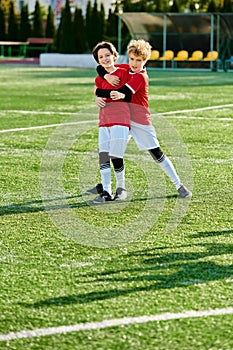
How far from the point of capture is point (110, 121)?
6770 mm

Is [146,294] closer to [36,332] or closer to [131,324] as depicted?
[131,324]

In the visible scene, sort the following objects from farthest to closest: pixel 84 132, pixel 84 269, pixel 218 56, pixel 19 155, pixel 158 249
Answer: pixel 218 56 → pixel 84 132 → pixel 19 155 → pixel 158 249 → pixel 84 269

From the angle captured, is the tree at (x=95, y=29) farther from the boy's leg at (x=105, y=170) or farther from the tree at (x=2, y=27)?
the boy's leg at (x=105, y=170)

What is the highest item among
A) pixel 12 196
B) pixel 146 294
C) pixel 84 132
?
pixel 146 294

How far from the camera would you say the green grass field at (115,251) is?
3811 millimetres

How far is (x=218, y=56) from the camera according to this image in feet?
105

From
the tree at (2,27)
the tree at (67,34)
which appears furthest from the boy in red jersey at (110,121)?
the tree at (2,27)

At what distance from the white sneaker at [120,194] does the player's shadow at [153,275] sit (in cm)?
174

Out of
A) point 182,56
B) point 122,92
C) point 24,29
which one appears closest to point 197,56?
point 182,56

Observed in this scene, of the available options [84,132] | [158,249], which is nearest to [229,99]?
[84,132]

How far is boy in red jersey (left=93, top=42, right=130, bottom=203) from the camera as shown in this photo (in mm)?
6723

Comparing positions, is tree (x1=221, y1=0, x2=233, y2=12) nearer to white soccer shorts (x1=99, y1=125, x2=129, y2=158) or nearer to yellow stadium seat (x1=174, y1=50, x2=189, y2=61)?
yellow stadium seat (x1=174, y1=50, x2=189, y2=61)

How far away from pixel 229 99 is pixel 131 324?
46.2 ft

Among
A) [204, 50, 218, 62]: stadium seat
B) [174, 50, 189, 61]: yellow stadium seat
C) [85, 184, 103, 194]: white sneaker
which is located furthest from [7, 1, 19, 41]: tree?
[85, 184, 103, 194]: white sneaker
